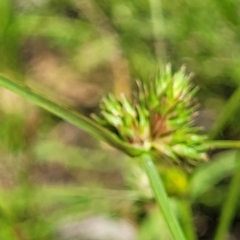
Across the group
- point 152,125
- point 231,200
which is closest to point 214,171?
point 231,200

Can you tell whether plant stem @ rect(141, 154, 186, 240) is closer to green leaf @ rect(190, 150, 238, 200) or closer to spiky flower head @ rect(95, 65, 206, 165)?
spiky flower head @ rect(95, 65, 206, 165)

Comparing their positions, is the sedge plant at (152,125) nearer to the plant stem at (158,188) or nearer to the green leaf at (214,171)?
the plant stem at (158,188)

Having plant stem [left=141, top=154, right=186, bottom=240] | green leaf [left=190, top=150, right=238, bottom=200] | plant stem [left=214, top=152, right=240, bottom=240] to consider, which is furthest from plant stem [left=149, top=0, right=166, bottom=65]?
plant stem [left=141, top=154, right=186, bottom=240]

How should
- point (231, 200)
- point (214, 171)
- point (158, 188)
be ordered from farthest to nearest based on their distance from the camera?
point (214, 171), point (231, 200), point (158, 188)

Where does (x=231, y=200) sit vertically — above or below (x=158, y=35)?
below

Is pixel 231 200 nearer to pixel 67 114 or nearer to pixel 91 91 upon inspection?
pixel 67 114

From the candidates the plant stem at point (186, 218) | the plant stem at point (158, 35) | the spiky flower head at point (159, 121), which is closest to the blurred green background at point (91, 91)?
the plant stem at point (158, 35)
